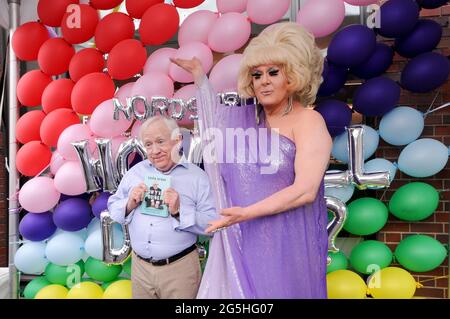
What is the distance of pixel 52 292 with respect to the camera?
2.07 m

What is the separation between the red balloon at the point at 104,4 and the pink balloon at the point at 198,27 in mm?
380

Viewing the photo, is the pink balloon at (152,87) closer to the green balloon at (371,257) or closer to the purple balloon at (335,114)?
the purple balloon at (335,114)

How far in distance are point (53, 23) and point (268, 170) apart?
137cm

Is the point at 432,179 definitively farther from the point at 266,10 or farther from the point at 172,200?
the point at 172,200

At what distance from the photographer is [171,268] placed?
5.62ft

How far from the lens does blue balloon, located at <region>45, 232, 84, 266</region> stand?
2.05 metres

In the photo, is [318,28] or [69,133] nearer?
[318,28]

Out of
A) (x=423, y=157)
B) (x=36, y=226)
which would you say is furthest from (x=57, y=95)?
(x=423, y=157)

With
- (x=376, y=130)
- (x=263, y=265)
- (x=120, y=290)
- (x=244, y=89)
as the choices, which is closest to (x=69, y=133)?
(x=120, y=290)

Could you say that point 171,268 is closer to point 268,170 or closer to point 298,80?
point 268,170

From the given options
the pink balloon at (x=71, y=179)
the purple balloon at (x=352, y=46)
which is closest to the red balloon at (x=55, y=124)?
the pink balloon at (x=71, y=179)

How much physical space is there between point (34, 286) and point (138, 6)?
1461 mm

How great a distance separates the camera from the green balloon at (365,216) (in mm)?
1865

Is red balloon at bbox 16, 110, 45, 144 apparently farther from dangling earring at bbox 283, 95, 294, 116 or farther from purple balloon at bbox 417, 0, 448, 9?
purple balloon at bbox 417, 0, 448, 9
